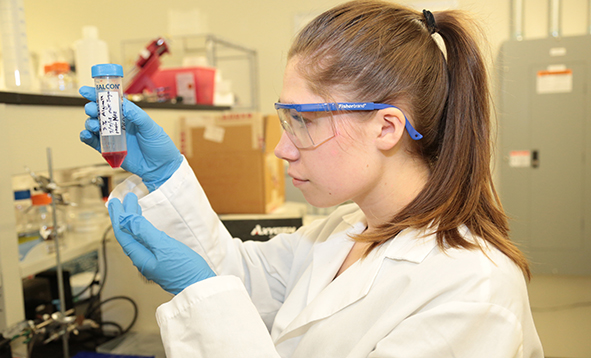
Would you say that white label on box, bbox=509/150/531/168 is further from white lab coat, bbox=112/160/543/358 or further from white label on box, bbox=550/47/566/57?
white lab coat, bbox=112/160/543/358

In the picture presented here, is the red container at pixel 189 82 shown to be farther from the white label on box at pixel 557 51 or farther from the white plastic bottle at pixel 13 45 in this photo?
the white label on box at pixel 557 51

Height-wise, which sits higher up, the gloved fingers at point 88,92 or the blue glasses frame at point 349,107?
the gloved fingers at point 88,92

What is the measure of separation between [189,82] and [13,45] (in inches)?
45.2

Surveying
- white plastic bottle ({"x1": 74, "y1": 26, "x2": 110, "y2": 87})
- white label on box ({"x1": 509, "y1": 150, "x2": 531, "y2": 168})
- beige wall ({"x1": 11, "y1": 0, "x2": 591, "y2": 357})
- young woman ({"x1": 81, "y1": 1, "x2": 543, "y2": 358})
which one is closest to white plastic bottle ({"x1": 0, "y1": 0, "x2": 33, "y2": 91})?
white plastic bottle ({"x1": 74, "y1": 26, "x2": 110, "y2": 87})

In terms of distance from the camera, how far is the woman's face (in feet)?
2.81

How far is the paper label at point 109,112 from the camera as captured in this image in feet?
2.51

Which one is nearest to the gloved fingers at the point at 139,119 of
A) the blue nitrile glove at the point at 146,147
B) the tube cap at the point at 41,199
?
the blue nitrile glove at the point at 146,147

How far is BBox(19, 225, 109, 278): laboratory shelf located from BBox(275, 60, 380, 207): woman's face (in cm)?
78

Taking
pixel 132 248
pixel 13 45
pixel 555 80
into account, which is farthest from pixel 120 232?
pixel 555 80

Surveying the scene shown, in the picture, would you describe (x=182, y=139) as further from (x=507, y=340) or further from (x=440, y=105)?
(x=507, y=340)

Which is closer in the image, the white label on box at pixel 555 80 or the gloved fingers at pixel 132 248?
the gloved fingers at pixel 132 248

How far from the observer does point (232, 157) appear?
176 cm

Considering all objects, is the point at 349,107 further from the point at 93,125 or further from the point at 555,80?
the point at 555,80

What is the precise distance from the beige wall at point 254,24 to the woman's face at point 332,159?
259cm
